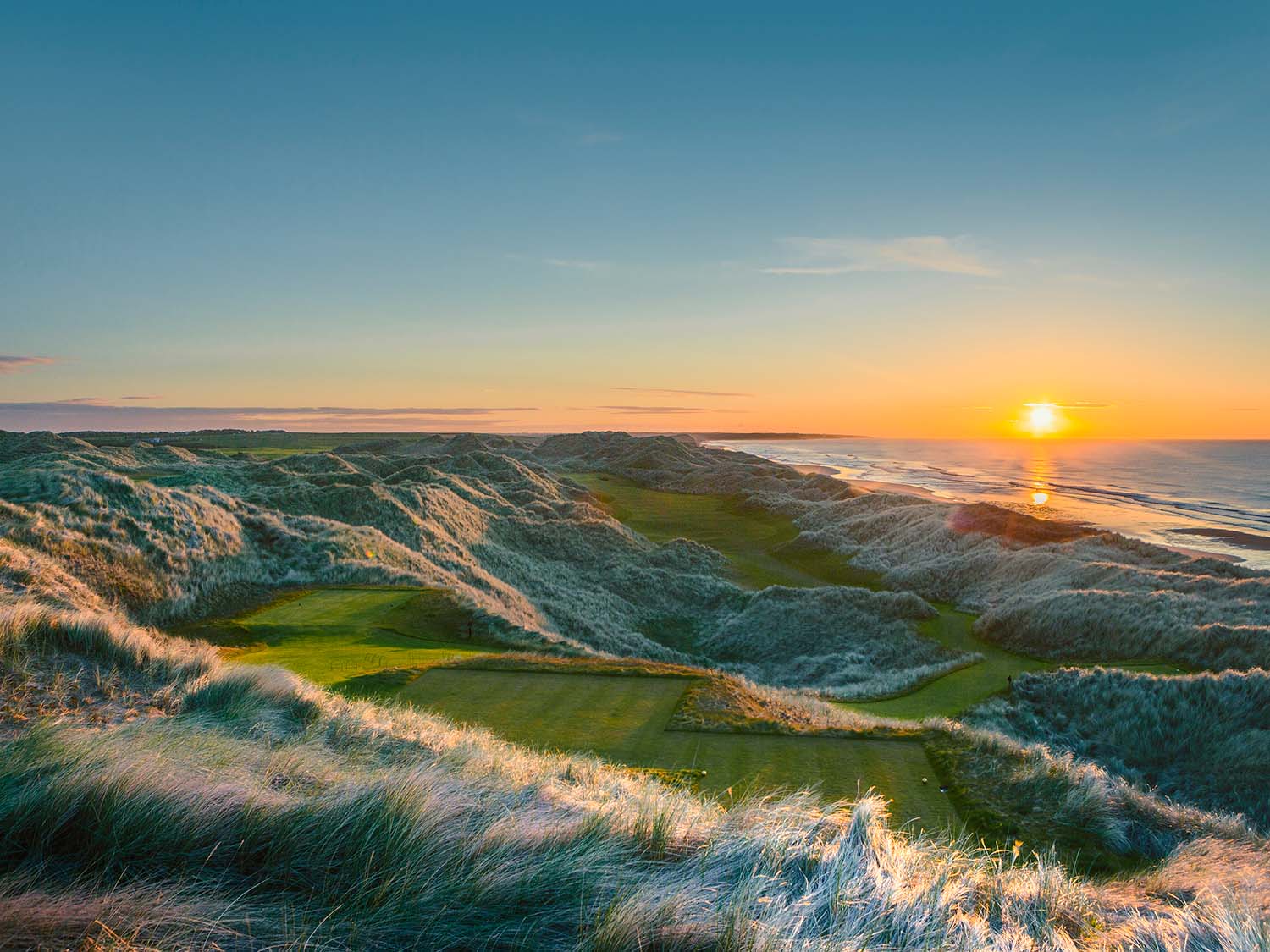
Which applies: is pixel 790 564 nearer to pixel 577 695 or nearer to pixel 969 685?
pixel 969 685

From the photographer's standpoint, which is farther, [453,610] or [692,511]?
[692,511]

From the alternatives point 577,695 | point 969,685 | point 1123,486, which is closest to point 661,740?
point 577,695

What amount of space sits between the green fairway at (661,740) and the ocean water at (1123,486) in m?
46.2

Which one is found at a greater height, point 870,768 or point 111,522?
point 111,522

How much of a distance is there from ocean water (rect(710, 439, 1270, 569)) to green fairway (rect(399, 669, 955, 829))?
46234mm

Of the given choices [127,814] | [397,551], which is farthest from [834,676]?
[127,814]

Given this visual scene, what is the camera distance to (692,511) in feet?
201

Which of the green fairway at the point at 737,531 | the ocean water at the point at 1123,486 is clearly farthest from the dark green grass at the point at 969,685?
the ocean water at the point at 1123,486

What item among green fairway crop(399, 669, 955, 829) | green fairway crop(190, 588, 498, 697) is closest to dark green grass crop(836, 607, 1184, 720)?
green fairway crop(399, 669, 955, 829)

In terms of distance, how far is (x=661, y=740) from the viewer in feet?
30.5

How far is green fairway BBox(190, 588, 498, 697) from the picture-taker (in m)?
12.4

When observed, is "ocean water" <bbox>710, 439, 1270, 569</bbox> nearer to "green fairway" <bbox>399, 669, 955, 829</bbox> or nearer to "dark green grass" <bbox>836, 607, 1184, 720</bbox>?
"dark green grass" <bbox>836, 607, 1184, 720</bbox>

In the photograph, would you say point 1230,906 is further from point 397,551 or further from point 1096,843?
point 397,551

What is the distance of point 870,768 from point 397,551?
861 inches
